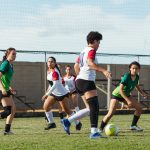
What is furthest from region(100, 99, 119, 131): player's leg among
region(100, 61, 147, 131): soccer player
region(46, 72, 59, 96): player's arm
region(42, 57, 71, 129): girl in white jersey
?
region(46, 72, 59, 96): player's arm

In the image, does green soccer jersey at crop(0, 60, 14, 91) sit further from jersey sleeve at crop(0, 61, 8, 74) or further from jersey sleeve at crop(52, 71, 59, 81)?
jersey sleeve at crop(52, 71, 59, 81)

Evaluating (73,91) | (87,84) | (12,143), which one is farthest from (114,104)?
(73,91)

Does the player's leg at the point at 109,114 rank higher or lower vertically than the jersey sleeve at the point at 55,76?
lower

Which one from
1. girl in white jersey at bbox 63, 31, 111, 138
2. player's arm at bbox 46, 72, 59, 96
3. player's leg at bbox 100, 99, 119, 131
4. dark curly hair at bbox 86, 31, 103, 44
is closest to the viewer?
girl in white jersey at bbox 63, 31, 111, 138

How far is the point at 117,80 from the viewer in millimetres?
26391

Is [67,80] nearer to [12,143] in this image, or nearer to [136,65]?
[136,65]

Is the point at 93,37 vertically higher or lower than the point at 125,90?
higher

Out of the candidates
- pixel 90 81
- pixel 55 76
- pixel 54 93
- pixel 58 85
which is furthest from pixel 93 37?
pixel 54 93

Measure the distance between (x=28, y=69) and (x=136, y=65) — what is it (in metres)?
13.9

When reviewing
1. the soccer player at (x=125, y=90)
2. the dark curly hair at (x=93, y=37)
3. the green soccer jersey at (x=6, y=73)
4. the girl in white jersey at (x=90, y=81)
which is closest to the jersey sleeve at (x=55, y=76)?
the soccer player at (x=125, y=90)

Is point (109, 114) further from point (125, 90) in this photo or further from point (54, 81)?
point (54, 81)

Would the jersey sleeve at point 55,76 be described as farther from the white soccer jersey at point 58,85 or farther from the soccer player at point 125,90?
the soccer player at point 125,90

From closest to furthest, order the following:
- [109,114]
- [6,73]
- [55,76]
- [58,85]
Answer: [6,73], [109,114], [55,76], [58,85]

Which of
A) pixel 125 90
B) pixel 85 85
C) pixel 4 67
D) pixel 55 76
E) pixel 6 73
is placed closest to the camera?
pixel 85 85
